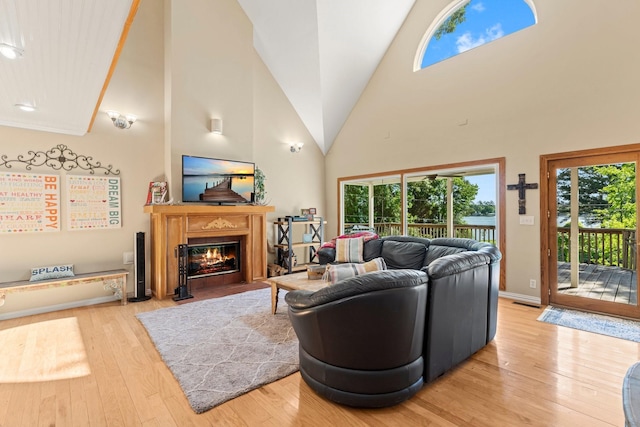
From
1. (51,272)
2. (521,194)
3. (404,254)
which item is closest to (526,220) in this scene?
(521,194)

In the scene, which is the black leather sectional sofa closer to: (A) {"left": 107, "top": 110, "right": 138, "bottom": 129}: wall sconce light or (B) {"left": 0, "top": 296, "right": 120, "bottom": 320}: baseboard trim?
(B) {"left": 0, "top": 296, "right": 120, "bottom": 320}: baseboard trim

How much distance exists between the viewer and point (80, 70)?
8.03ft

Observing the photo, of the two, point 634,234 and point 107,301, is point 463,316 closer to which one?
point 634,234

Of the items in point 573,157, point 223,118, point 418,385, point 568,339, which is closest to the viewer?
point 418,385

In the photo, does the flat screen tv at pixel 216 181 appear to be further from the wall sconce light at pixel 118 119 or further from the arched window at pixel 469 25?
the arched window at pixel 469 25

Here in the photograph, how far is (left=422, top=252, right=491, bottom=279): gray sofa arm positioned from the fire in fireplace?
158 inches

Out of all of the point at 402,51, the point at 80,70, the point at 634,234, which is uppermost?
the point at 402,51

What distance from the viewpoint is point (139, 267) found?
445 centimetres

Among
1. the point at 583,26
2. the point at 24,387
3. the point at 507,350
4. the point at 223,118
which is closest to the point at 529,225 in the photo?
the point at 507,350

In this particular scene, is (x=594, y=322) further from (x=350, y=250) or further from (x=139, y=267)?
(x=139, y=267)

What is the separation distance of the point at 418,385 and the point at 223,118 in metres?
4.90

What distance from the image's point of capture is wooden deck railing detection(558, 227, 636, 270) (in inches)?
140

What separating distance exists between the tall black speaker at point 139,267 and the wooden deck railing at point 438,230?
4.29 metres

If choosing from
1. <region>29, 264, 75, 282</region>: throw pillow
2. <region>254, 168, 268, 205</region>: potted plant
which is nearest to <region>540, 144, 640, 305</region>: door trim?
<region>254, 168, 268, 205</region>: potted plant
